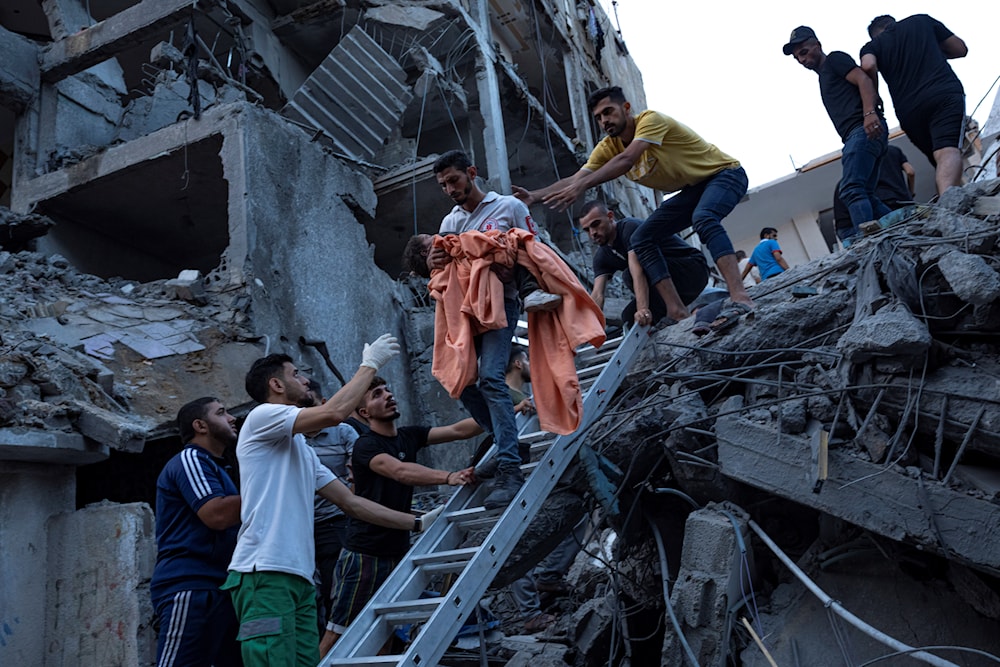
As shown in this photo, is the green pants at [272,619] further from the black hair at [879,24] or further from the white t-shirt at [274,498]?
the black hair at [879,24]

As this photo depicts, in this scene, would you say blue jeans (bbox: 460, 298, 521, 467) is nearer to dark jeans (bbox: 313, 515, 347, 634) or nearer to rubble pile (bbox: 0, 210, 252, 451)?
dark jeans (bbox: 313, 515, 347, 634)

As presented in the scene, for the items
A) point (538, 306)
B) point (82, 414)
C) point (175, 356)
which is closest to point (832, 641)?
point (538, 306)

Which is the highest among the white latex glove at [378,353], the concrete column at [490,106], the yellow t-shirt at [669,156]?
the concrete column at [490,106]

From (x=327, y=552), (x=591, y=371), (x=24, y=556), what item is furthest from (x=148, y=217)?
(x=591, y=371)

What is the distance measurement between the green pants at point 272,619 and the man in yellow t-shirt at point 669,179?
2.59 metres

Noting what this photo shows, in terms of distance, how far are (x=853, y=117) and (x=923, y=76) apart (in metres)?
0.56

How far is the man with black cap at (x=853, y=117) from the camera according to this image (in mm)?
5520

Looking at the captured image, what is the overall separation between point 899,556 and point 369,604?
8.37 ft

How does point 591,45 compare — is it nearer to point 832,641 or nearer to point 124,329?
point 124,329

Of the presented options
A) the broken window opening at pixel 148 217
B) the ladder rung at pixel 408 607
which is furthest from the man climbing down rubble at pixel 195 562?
the broken window opening at pixel 148 217

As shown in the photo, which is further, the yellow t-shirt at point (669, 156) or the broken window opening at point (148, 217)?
the broken window opening at point (148, 217)

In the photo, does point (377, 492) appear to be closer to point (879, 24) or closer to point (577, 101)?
point (879, 24)

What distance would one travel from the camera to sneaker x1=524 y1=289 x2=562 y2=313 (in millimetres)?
4027

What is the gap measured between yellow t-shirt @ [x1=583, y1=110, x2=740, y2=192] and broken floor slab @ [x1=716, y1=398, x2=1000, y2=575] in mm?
1637
